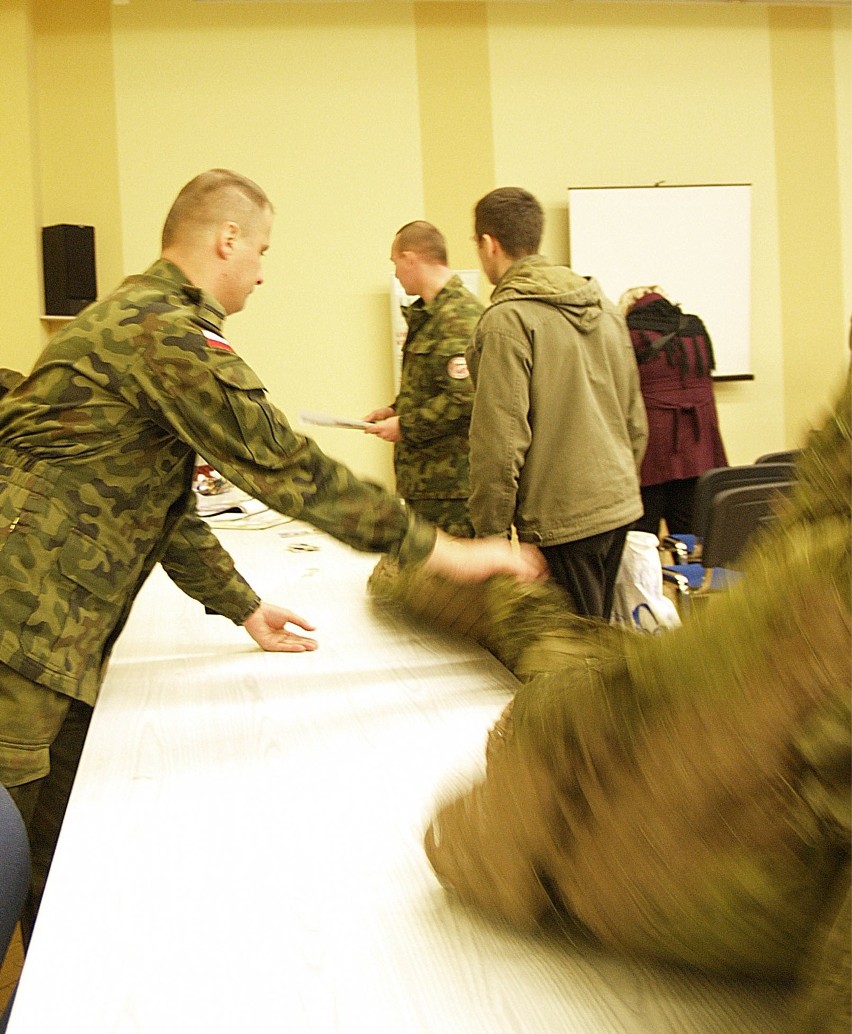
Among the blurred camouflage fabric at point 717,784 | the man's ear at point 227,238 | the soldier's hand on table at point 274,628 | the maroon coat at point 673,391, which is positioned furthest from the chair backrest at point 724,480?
the blurred camouflage fabric at point 717,784

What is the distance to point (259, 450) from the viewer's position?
142 centimetres

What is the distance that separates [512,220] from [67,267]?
3.16 meters

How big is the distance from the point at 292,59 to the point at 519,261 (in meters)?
3.34

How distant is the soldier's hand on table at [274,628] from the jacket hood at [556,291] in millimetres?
1295

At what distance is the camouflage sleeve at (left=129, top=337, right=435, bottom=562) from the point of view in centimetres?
142

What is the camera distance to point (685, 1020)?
A: 73 cm

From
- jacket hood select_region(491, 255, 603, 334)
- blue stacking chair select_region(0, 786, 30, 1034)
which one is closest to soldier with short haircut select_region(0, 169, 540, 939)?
blue stacking chair select_region(0, 786, 30, 1034)

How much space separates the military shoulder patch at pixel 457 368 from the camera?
3338 mm

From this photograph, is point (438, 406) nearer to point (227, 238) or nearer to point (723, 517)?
point (723, 517)

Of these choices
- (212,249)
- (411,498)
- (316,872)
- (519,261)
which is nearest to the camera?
(316,872)

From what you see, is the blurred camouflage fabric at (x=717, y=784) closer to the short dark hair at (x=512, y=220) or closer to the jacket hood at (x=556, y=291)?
the jacket hood at (x=556, y=291)

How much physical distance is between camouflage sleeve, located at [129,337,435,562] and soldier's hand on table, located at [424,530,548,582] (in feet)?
0.10

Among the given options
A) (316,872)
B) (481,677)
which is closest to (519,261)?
(481,677)

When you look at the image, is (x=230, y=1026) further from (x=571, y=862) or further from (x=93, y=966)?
(x=571, y=862)
